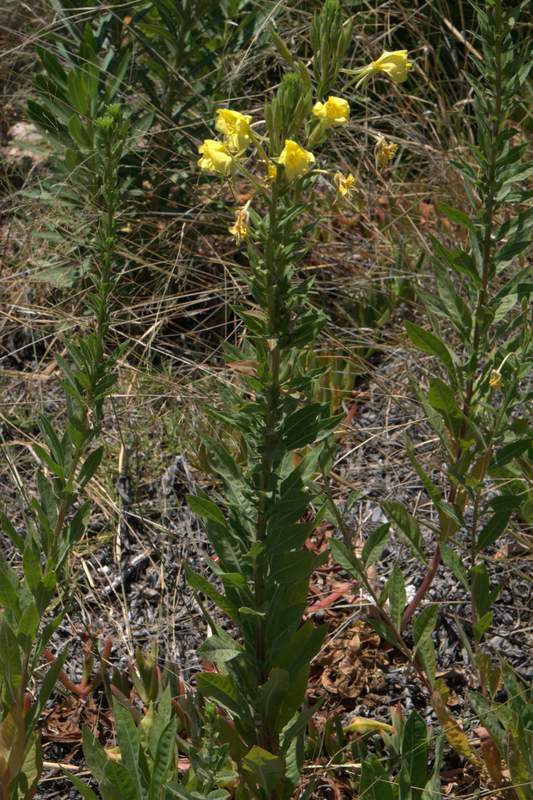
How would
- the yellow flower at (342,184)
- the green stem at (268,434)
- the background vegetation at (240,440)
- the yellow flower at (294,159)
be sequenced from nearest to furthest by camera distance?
the yellow flower at (294,159), the green stem at (268,434), the yellow flower at (342,184), the background vegetation at (240,440)

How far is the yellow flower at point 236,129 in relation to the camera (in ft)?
4.95

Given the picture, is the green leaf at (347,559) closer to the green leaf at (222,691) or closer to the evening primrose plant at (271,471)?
the evening primrose plant at (271,471)

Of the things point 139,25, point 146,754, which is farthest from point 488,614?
point 139,25

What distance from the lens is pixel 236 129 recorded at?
1522mm

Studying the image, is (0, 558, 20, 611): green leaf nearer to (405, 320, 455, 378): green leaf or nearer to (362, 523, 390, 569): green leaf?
(362, 523, 390, 569): green leaf

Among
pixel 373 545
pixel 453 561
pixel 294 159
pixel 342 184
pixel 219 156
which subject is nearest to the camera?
pixel 294 159

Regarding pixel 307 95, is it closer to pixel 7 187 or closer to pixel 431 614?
pixel 431 614

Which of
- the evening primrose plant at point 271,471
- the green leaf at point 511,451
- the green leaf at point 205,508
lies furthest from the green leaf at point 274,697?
the green leaf at point 511,451

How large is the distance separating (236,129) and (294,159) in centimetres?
15

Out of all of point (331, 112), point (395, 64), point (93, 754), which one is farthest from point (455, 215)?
point (93, 754)

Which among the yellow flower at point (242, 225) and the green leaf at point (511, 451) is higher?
the yellow flower at point (242, 225)

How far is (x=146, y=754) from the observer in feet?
5.70

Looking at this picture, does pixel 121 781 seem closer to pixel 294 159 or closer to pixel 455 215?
pixel 294 159

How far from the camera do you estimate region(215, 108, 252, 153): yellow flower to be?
1.51m
